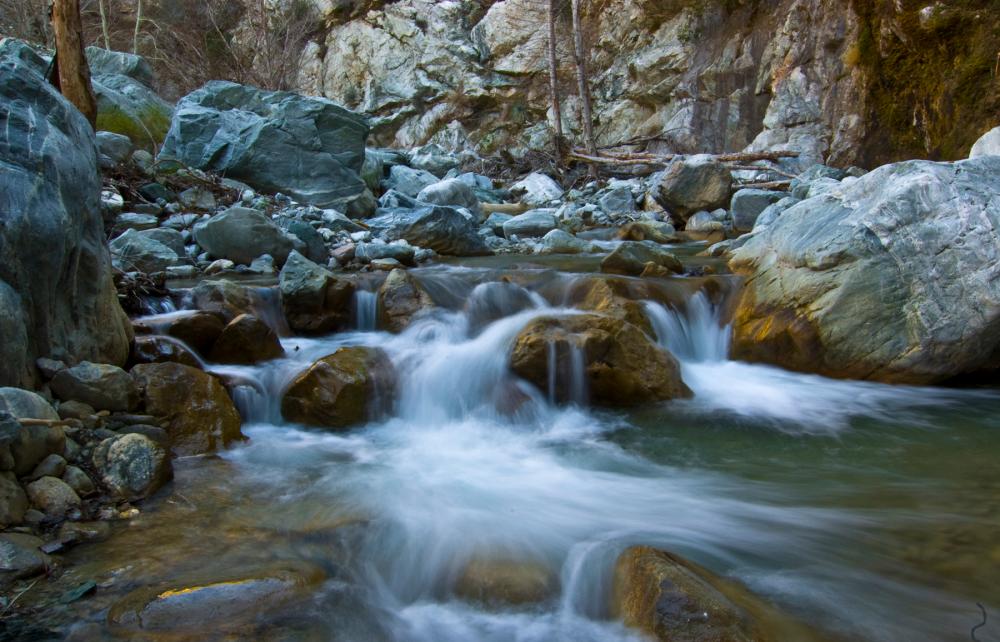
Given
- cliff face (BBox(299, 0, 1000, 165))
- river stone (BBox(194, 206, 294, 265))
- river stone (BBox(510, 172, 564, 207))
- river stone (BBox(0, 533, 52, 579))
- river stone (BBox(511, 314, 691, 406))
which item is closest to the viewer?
river stone (BBox(0, 533, 52, 579))

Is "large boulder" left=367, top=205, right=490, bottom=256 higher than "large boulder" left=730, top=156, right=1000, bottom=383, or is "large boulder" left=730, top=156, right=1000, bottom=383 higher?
"large boulder" left=367, top=205, right=490, bottom=256

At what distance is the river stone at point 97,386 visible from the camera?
Answer: 3070 mm

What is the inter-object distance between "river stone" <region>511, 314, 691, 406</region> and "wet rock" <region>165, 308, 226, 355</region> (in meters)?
2.04

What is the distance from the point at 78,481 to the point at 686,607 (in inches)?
93.3

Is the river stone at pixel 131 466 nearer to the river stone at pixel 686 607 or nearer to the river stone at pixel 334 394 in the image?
the river stone at pixel 334 394

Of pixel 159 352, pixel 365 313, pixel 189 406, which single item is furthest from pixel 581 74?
pixel 189 406

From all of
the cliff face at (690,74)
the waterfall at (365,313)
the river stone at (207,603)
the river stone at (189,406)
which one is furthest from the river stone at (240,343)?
the cliff face at (690,74)

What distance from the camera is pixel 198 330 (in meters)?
4.42

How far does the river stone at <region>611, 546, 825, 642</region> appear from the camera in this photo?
1.83 m

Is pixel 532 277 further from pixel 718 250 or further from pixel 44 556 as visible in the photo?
pixel 44 556

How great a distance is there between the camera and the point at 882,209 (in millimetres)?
4754

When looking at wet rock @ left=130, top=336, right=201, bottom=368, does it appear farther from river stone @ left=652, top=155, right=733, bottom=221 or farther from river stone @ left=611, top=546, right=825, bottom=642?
river stone @ left=652, top=155, right=733, bottom=221

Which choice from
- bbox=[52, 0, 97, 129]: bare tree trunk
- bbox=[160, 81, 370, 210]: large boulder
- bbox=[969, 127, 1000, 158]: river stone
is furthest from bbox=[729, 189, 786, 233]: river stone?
bbox=[52, 0, 97, 129]: bare tree trunk

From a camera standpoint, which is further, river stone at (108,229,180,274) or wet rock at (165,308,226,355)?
river stone at (108,229,180,274)
